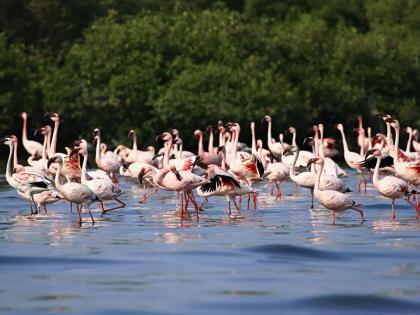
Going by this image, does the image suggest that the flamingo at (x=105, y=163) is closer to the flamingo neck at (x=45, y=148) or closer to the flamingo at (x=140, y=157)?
the flamingo neck at (x=45, y=148)

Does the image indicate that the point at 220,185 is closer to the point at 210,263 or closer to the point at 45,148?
the point at 210,263

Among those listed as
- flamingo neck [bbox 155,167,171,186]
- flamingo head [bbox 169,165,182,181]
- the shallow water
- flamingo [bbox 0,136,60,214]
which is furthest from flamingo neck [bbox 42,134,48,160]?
flamingo head [bbox 169,165,182,181]

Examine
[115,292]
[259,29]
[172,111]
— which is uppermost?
[259,29]

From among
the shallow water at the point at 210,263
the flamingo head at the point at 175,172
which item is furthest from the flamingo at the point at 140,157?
the flamingo head at the point at 175,172

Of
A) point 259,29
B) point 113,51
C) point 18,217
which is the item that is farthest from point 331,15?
point 18,217

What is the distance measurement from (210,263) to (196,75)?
104ft

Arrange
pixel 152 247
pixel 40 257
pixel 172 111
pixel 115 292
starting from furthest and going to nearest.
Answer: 1. pixel 172 111
2. pixel 152 247
3. pixel 40 257
4. pixel 115 292

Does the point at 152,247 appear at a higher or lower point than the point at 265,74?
lower

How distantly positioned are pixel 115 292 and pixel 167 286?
0.68m

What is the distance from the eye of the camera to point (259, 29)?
4888 centimetres

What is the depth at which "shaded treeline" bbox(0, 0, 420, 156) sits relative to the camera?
1799 inches

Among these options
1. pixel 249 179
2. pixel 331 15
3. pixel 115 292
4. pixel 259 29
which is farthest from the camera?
pixel 331 15

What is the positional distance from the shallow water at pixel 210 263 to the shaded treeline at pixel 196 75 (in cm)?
2448

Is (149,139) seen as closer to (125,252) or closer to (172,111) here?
(172,111)
